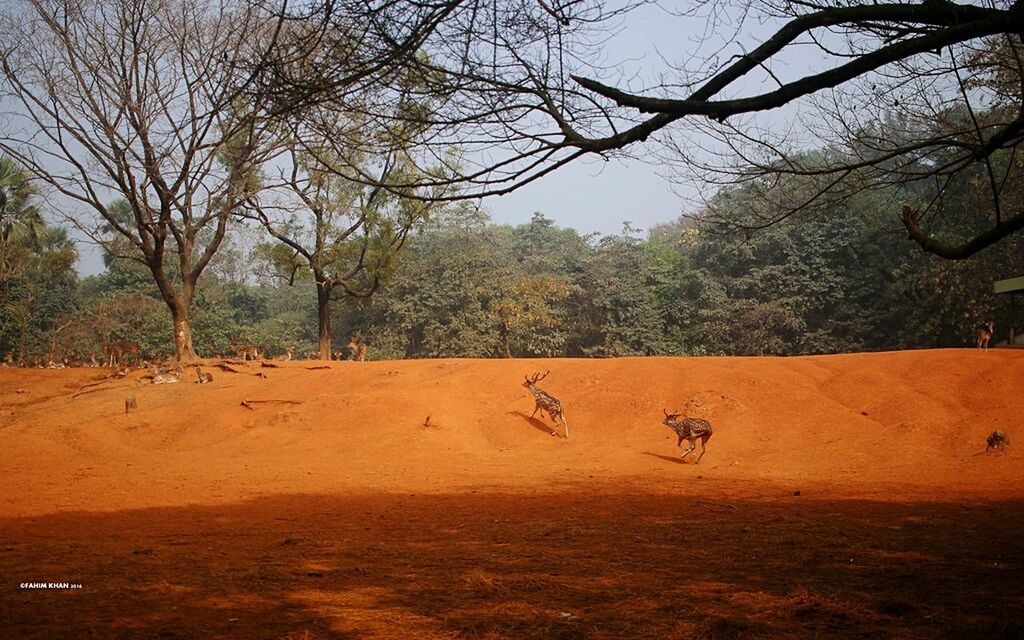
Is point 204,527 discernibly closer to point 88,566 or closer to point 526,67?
point 88,566

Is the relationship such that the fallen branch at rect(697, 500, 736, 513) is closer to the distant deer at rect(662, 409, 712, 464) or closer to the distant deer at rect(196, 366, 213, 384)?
the distant deer at rect(662, 409, 712, 464)

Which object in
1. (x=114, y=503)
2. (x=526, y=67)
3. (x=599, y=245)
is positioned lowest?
(x=114, y=503)

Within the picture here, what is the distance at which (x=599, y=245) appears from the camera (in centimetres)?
4822

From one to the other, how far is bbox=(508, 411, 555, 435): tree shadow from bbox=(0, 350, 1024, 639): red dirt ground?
Answer: 1.9 inches

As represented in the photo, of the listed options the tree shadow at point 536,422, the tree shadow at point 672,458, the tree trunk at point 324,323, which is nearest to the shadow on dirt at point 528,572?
the tree shadow at point 672,458

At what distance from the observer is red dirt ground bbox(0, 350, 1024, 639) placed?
162 inches

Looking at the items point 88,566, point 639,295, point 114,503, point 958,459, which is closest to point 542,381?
point 958,459

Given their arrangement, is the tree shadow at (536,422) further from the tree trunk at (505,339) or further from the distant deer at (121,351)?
the tree trunk at (505,339)

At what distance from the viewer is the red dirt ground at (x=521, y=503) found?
13.5 ft

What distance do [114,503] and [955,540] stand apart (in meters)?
8.73

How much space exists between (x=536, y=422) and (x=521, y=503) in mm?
6988

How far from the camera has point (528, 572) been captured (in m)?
5.11

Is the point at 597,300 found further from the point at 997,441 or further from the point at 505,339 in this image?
Result: the point at 997,441

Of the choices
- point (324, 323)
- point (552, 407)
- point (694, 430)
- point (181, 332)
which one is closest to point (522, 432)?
point (552, 407)
